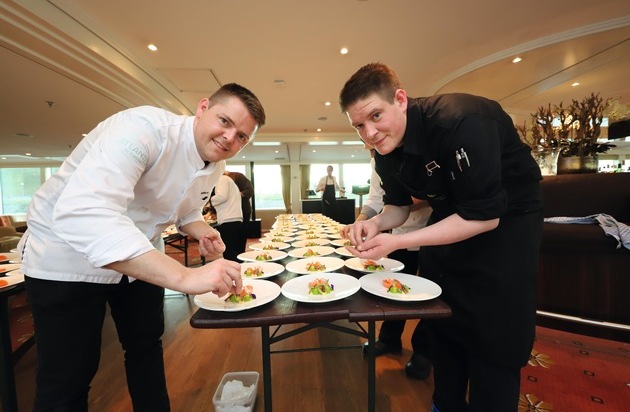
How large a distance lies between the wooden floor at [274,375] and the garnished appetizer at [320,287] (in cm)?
94

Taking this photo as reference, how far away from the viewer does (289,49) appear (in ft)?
11.6

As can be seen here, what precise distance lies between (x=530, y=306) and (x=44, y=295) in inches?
63.6

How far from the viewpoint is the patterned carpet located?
4.94ft

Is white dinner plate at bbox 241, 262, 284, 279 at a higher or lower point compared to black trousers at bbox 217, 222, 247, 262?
higher

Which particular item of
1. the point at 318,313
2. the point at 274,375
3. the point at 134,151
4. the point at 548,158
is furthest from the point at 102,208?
the point at 548,158

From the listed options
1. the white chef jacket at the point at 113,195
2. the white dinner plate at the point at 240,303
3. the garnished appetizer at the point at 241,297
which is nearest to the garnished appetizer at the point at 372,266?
the white dinner plate at the point at 240,303

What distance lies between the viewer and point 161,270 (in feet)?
2.36

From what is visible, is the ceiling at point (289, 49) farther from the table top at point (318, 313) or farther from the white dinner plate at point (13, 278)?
the table top at point (318, 313)

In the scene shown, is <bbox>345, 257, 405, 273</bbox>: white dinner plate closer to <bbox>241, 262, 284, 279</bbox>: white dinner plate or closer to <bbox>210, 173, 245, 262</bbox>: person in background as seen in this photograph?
<bbox>241, 262, 284, 279</bbox>: white dinner plate

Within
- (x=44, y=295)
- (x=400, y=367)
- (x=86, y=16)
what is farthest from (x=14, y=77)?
(x=400, y=367)

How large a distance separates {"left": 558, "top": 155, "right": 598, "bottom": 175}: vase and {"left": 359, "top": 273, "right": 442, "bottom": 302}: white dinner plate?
2.19m

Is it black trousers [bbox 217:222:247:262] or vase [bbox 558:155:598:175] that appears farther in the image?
black trousers [bbox 217:222:247:262]

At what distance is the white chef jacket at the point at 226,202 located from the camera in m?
3.49

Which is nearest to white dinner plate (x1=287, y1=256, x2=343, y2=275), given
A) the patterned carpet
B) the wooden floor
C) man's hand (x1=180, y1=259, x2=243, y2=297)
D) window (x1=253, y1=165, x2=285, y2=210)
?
man's hand (x1=180, y1=259, x2=243, y2=297)
